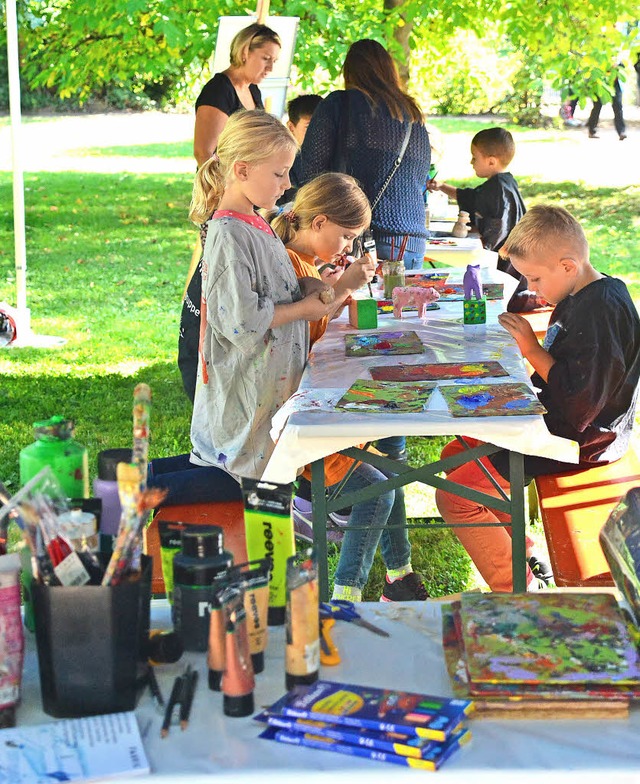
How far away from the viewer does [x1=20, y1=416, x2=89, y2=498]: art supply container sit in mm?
1681

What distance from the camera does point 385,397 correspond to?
2.69 meters

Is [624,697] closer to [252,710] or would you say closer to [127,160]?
[252,710]

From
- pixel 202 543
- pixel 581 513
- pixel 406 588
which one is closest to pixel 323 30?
pixel 406 588

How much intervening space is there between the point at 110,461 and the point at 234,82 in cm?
394

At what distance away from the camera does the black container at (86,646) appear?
143 centimetres

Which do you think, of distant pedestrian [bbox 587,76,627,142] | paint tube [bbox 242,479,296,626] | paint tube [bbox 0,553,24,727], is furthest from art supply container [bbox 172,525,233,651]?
distant pedestrian [bbox 587,76,627,142]

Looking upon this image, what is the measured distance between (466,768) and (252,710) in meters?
0.29

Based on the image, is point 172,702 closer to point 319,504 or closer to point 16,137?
point 319,504

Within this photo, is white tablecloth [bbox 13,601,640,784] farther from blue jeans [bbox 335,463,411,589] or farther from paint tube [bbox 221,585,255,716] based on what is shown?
blue jeans [bbox 335,463,411,589]

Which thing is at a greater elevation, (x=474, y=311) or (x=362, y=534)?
(x=474, y=311)

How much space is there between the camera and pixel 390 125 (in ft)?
14.8

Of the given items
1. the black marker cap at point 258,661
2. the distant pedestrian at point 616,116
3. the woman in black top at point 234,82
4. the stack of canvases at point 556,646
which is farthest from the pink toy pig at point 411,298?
the distant pedestrian at point 616,116

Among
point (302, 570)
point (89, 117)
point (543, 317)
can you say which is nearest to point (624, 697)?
point (302, 570)

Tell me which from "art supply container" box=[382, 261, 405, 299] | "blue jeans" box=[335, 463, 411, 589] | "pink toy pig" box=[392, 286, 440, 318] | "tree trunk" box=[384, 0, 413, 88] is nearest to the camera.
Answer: "blue jeans" box=[335, 463, 411, 589]
